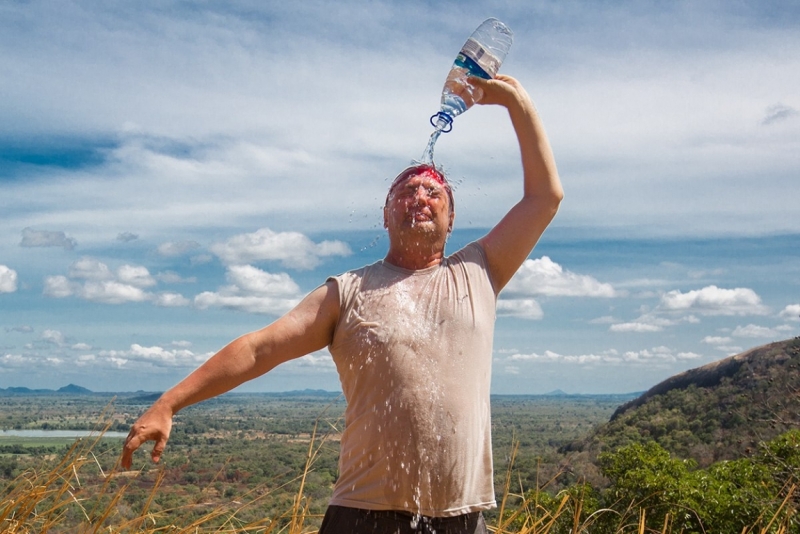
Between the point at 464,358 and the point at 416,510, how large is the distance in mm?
503

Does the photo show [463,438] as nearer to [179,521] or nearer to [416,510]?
[416,510]

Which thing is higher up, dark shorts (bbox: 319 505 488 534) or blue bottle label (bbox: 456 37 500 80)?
blue bottle label (bbox: 456 37 500 80)

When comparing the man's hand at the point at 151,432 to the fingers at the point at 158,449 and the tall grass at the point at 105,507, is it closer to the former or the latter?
the fingers at the point at 158,449

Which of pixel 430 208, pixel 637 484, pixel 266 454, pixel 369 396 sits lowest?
pixel 637 484

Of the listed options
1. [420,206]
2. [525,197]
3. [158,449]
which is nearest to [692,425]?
[525,197]

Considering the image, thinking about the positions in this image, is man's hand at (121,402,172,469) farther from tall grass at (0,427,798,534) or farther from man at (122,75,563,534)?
tall grass at (0,427,798,534)

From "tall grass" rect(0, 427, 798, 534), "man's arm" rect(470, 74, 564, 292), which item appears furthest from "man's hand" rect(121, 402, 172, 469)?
"man's arm" rect(470, 74, 564, 292)

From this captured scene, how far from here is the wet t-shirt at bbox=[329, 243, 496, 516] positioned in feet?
8.26

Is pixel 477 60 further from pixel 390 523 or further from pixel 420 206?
pixel 390 523

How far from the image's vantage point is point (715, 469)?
9969 mm

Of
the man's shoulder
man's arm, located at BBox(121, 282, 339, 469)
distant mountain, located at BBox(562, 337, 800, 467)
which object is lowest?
distant mountain, located at BBox(562, 337, 800, 467)

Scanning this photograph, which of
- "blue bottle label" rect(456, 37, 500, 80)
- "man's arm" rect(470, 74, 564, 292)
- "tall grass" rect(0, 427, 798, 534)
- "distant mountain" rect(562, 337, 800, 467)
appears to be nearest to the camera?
"man's arm" rect(470, 74, 564, 292)

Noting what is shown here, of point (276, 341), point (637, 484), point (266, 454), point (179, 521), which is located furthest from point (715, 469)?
point (276, 341)

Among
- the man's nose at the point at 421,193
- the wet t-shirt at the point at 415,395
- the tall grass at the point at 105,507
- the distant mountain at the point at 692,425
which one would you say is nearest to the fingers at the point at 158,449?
the wet t-shirt at the point at 415,395
